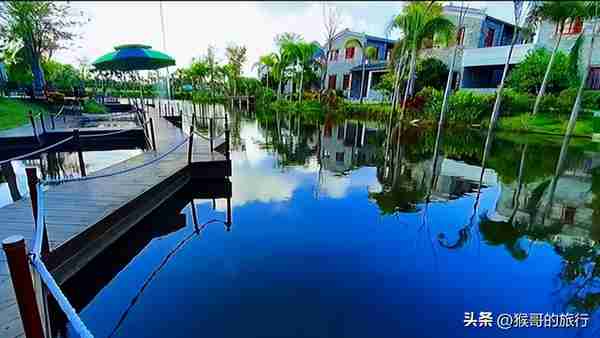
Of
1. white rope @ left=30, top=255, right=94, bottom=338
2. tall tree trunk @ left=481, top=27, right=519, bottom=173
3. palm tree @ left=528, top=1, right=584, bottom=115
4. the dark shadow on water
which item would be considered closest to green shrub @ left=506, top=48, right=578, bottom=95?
tall tree trunk @ left=481, top=27, right=519, bottom=173

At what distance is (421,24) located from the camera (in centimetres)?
1572

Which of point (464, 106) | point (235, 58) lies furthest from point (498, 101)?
point (235, 58)

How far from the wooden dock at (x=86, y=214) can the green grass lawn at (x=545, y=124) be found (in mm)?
15996

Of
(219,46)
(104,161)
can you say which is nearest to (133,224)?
(104,161)

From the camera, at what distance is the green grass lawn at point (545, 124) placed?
14.2 meters

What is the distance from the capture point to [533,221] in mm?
5328

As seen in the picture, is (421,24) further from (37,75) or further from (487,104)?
(37,75)

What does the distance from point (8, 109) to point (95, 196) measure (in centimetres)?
1411

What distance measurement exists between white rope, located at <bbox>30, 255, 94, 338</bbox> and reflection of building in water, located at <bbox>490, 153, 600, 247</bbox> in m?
5.82

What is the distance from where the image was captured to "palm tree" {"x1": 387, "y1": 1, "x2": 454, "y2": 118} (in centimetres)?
1552

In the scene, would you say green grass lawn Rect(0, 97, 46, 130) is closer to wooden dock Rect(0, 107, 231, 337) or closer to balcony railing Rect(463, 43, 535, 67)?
wooden dock Rect(0, 107, 231, 337)

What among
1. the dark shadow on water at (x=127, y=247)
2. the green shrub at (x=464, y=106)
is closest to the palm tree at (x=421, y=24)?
the green shrub at (x=464, y=106)

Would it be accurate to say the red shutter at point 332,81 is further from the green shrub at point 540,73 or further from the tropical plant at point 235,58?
the green shrub at point 540,73

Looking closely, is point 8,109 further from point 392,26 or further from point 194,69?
point 194,69
